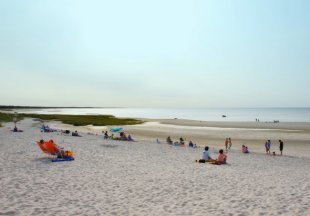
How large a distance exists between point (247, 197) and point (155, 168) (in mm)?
6629

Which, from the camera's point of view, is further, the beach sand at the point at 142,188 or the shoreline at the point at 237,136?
the shoreline at the point at 237,136

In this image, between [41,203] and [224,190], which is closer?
[41,203]

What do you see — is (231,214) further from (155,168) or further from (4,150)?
(4,150)

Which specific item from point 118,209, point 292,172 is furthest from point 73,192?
point 292,172

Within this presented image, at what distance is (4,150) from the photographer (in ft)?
68.0

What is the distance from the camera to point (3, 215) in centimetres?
852

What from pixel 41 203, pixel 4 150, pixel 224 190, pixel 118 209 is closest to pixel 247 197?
pixel 224 190

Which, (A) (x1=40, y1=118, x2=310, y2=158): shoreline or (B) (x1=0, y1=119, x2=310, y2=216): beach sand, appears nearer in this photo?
(B) (x1=0, y1=119, x2=310, y2=216): beach sand

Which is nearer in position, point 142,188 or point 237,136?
point 142,188

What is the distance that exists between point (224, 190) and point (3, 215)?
7.85m

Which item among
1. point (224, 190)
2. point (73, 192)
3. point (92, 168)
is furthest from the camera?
point (92, 168)

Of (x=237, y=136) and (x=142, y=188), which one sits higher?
(x=237, y=136)

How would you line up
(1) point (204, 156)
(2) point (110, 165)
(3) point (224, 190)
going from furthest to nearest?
(1) point (204, 156) → (2) point (110, 165) → (3) point (224, 190)

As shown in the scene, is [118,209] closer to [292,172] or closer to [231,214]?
[231,214]
